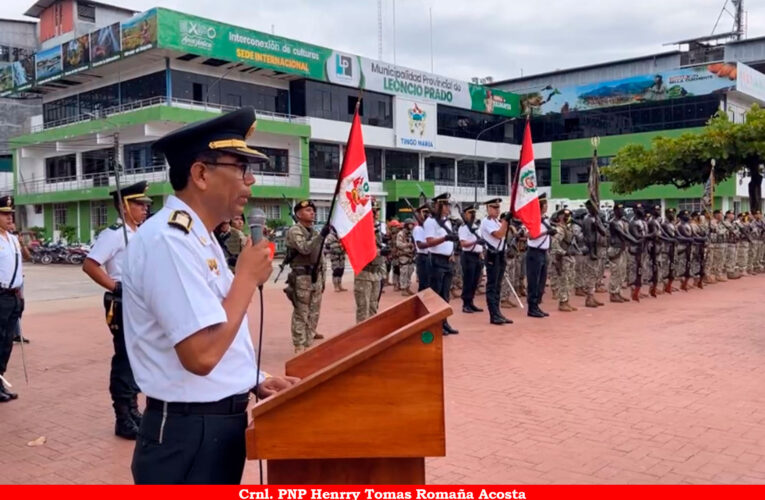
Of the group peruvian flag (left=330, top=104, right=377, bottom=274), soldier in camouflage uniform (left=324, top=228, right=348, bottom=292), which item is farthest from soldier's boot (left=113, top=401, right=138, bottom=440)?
soldier in camouflage uniform (left=324, top=228, right=348, bottom=292)

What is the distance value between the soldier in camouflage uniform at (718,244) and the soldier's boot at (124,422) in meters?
14.6

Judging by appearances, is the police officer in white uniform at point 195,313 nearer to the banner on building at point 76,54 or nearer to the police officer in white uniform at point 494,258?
the police officer in white uniform at point 494,258

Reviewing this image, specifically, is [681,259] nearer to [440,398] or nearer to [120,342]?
[120,342]

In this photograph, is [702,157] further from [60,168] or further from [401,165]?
[60,168]

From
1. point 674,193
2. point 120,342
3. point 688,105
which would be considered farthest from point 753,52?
point 120,342

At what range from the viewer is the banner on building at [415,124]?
130 feet

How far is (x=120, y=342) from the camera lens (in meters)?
4.84

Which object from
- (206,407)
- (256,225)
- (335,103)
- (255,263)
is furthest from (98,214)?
(255,263)

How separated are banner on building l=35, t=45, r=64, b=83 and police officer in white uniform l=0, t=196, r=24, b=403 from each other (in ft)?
106

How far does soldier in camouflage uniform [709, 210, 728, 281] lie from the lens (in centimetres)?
1597

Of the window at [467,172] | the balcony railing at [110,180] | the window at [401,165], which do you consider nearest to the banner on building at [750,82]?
the window at [467,172]

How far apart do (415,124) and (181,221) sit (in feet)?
130

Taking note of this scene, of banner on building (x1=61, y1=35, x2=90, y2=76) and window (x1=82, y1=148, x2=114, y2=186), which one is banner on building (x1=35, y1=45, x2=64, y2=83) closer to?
banner on building (x1=61, y1=35, x2=90, y2=76)

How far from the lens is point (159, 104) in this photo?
100ft
